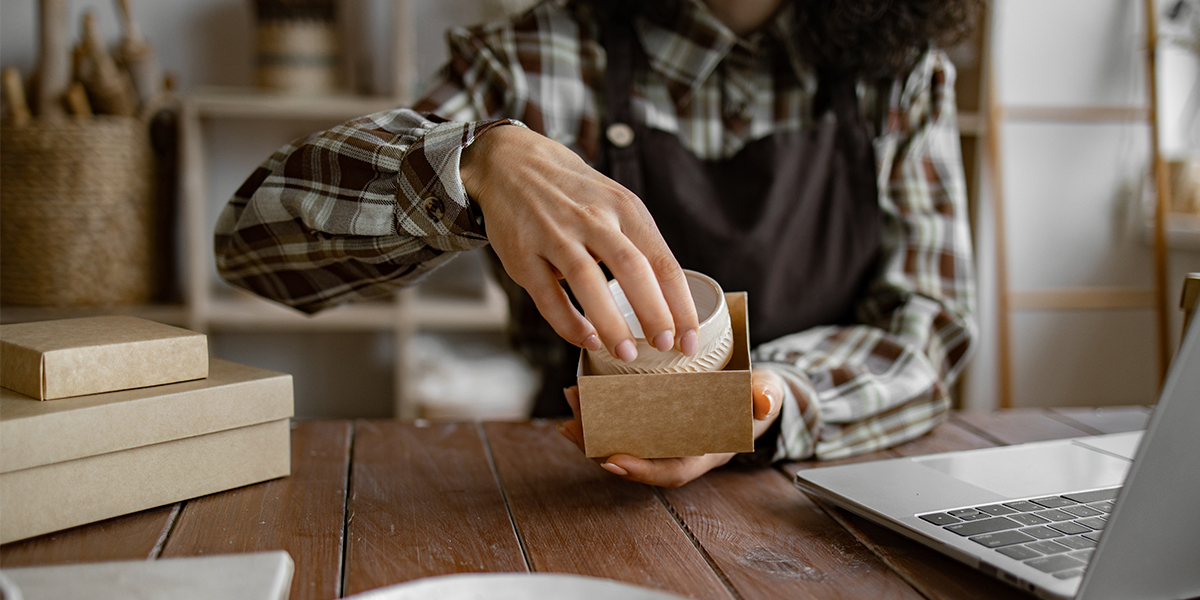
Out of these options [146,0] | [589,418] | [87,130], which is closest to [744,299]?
[589,418]

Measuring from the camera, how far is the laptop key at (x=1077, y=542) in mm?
503

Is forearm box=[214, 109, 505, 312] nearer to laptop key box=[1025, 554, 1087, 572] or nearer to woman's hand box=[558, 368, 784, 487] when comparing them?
woman's hand box=[558, 368, 784, 487]

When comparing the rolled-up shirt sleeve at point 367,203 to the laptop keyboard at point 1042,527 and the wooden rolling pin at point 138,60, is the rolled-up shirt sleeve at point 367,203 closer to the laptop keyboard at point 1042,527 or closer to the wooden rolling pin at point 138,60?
the laptop keyboard at point 1042,527

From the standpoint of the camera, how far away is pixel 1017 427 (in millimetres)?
894

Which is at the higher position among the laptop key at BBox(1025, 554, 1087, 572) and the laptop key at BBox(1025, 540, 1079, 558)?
the laptop key at BBox(1025, 540, 1079, 558)

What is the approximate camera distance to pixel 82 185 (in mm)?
1765

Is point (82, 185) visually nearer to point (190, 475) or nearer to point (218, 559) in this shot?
point (190, 475)

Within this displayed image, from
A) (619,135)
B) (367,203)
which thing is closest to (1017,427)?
(619,135)

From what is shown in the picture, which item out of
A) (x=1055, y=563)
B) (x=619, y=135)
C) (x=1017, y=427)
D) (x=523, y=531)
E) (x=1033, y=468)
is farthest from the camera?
(x=619, y=135)

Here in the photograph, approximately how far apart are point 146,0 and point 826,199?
179 cm

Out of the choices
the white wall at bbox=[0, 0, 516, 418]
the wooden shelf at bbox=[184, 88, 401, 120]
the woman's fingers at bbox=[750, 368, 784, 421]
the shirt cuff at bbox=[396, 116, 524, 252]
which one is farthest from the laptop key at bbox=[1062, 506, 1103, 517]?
the white wall at bbox=[0, 0, 516, 418]

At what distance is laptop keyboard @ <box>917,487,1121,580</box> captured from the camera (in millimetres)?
483

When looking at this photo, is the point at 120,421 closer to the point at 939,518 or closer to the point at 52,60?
the point at 939,518

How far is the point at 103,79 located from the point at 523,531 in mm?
1640
